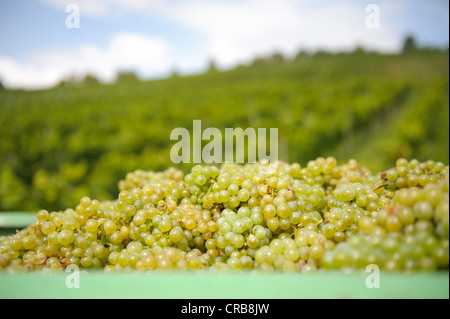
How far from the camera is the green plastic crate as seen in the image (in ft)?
2.51

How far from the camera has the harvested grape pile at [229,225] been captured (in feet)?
3.40

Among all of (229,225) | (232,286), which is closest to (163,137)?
(229,225)

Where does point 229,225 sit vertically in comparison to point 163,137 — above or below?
below

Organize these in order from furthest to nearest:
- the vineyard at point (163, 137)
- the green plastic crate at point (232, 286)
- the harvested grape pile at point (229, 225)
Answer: the vineyard at point (163, 137) → the harvested grape pile at point (229, 225) → the green plastic crate at point (232, 286)

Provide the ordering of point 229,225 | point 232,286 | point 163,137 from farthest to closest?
point 163,137 < point 229,225 < point 232,286

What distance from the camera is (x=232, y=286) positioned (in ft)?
2.63

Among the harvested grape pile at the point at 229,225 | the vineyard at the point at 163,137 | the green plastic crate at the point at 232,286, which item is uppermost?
the vineyard at the point at 163,137

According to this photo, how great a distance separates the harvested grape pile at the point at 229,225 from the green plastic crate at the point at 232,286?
0.12m

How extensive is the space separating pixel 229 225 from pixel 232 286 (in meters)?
0.44

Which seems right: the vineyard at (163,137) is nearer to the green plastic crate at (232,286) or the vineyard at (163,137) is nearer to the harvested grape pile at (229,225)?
the harvested grape pile at (229,225)

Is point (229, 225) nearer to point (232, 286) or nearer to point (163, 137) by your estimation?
point (232, 286)

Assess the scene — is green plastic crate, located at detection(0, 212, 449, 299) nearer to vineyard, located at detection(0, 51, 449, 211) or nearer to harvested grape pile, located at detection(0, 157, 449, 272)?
harvested grape pile, located at detection(0, 157, 449, 272)

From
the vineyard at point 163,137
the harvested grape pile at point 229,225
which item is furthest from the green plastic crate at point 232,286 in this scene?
the vineyard at point 163,137
